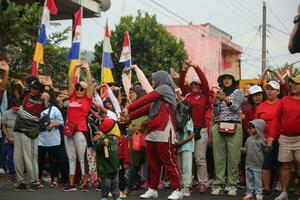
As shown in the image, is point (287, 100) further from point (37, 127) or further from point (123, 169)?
point (37, 127)

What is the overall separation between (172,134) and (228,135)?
1.21 m

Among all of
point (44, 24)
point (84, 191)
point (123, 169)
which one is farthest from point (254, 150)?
point (44, 24)

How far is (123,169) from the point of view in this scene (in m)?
8.08

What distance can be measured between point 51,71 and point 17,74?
2878 mm

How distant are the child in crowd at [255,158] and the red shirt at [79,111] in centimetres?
275

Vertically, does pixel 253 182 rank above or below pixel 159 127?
below

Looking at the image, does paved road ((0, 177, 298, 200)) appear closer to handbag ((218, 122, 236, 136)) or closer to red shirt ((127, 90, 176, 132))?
handbag ((218, 122, 236, 136))

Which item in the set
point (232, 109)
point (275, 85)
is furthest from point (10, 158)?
point (275, 85)

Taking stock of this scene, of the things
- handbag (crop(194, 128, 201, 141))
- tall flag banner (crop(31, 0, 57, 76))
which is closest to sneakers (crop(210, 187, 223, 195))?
handbag (crop(194, 128, 201, 141))

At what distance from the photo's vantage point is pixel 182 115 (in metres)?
8.12

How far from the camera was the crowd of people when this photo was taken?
736cm

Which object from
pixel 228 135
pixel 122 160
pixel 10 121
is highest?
pixel 10 121

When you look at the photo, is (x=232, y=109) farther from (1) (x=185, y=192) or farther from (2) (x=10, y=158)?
(2) (x=10, y=158)

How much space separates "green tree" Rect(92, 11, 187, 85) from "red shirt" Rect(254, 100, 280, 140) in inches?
915
